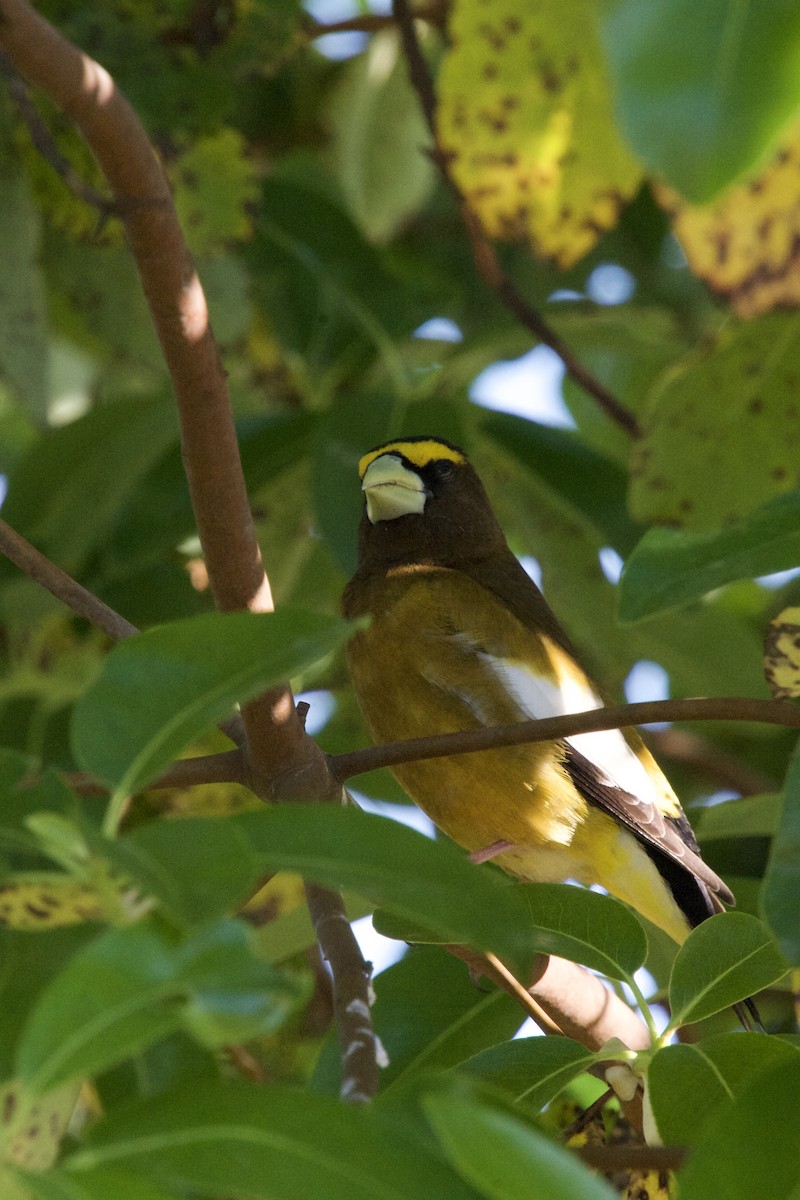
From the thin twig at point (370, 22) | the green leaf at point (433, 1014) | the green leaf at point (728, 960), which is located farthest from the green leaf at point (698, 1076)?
the thin twig at point (370, 22)

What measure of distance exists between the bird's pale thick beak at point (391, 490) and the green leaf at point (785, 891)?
182cm

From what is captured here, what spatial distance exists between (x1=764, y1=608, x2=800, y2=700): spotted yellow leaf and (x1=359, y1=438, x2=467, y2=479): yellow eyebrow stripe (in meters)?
1.51

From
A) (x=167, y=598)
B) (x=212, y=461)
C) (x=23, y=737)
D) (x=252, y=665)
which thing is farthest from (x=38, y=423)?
(x=252, y=665)

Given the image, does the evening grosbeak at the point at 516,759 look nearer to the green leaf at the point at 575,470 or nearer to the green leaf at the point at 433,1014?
the green leaf at the point at 575,470

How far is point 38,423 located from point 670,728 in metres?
1.80

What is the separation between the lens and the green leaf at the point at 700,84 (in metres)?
1.00

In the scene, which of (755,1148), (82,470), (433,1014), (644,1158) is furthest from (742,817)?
(82,470)

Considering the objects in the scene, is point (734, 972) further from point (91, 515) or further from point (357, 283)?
point (357, 283)

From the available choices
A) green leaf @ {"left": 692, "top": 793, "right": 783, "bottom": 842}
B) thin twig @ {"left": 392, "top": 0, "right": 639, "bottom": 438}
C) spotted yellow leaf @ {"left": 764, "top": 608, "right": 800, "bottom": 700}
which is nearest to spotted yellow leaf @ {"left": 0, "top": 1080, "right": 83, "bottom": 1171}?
spotted yellow leaf @ {"left": 764, "top": 608, "right": 800, "bottom": 700}

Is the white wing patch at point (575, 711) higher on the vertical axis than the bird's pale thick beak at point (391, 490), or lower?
lower

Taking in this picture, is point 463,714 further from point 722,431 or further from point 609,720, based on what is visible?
point 609,720

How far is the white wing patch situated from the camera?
2.62 metres

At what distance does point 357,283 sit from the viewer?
3.26m

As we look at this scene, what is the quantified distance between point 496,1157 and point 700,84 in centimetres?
73
